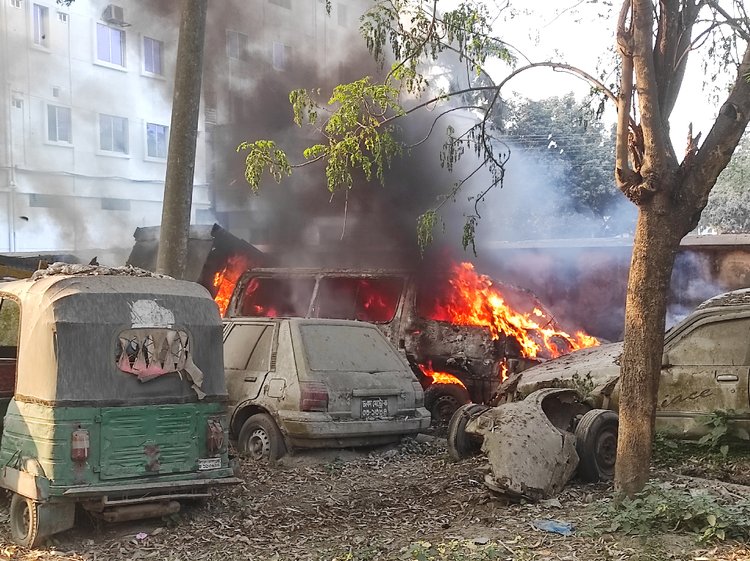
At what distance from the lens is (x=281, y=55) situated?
1831 cm

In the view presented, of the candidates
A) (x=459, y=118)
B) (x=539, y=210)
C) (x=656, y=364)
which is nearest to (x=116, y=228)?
(x=459, y=118)

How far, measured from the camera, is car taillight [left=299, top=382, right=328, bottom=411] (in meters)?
7.76

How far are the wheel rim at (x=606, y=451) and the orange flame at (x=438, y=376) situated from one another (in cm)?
331

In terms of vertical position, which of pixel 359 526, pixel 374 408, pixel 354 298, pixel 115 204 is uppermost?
pixel 115 204

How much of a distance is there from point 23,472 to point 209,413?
136 centimetres

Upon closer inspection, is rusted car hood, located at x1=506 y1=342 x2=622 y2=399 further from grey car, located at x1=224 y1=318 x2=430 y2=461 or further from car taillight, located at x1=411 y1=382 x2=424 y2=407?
grey car, located at x1=224 y1=318 x2=430 y2=461

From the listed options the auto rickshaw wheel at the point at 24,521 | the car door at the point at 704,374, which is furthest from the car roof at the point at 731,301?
the auto rickshaw wheel at the point at 24,521

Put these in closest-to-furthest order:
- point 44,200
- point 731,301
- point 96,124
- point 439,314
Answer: point 731,301 < point 439,314 < point 44,200 < point 96,124

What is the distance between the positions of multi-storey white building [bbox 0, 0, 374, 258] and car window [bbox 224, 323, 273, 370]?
31.7 ft

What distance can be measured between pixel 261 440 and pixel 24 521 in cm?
271

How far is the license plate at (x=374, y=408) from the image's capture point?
8.10 m

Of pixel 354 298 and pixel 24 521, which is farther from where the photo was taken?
pixel 354 298

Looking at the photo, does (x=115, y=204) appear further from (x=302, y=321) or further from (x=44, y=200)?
(x=302, y=321)

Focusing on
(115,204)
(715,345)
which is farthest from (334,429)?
(115,204)
